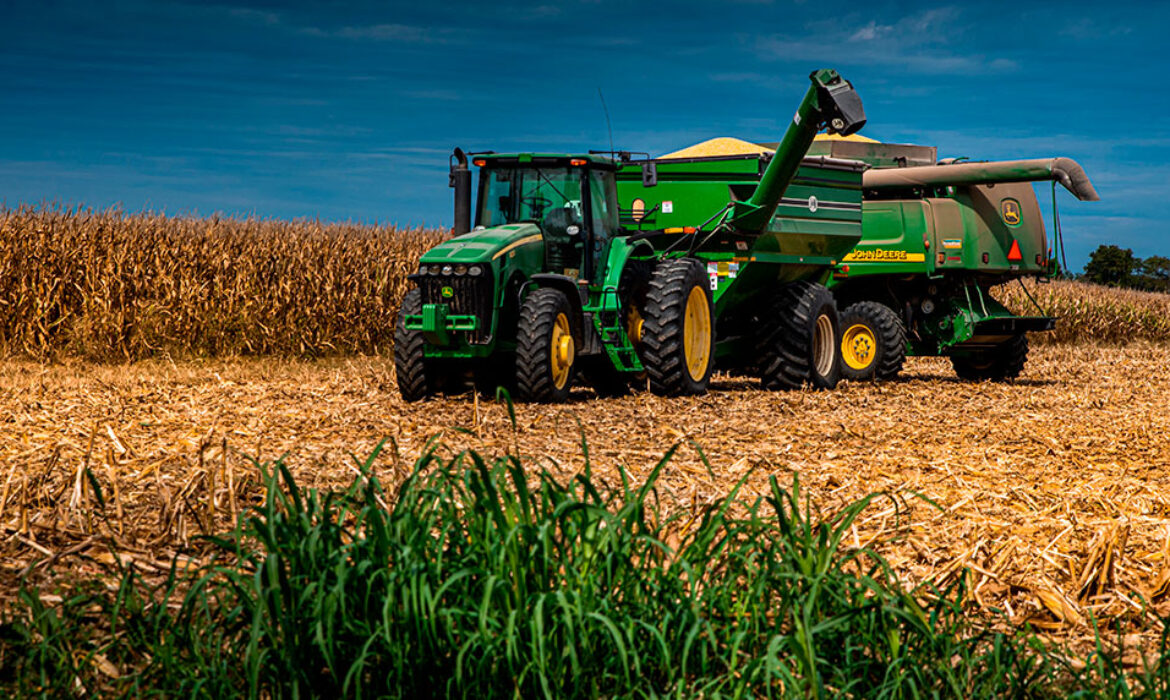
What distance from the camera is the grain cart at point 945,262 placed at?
46.1ft

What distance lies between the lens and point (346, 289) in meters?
17.5

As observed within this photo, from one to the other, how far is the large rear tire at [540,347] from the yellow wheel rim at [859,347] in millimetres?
4800

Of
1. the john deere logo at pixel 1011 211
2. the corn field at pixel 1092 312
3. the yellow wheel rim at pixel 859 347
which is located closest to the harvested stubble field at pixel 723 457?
the yellow wheel rim at pixel 859 347

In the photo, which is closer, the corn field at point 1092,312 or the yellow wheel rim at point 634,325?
the yellow wheel rim at point 634,325

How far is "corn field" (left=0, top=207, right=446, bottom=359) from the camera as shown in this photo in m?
15.5

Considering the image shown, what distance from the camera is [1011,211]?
1483 centimetres

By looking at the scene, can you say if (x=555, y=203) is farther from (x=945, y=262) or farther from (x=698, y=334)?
(x=945, y=262)

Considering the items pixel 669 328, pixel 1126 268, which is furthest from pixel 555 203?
pixel 1126 268

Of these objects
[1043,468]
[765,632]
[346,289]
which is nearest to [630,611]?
[765,632]

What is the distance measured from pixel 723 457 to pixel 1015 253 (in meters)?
8.79

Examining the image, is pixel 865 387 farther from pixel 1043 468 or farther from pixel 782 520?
pixel 782 520

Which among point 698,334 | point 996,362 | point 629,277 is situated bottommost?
point 996,362

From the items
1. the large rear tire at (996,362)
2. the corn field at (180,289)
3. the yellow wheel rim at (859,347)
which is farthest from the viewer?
the corn field at (180,289)

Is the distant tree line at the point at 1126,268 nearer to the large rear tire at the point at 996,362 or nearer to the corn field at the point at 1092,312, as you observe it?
the corn field at the point at 1092,312
